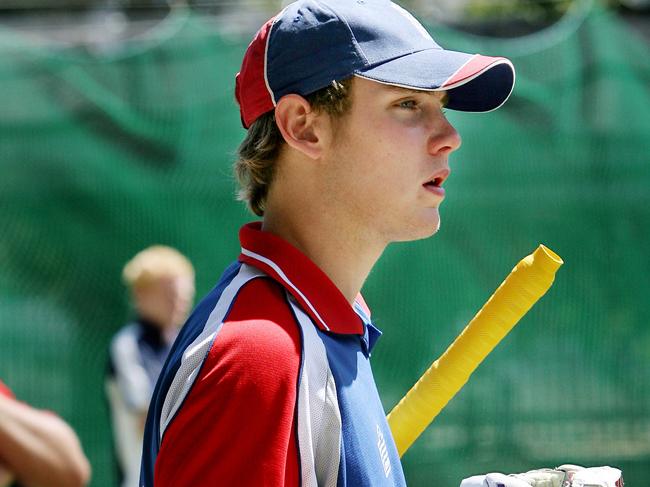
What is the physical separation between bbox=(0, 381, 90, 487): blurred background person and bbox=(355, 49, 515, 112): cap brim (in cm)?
109

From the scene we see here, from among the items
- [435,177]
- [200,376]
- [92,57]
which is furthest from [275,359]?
[92,57]

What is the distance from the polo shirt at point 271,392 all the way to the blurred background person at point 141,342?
371 centimetres

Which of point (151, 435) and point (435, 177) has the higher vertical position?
point (435, 177)

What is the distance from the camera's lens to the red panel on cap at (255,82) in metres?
2.08

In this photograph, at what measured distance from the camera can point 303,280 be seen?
1.98m

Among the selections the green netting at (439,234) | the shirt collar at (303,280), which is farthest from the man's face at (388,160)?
the green netting at (439,234)

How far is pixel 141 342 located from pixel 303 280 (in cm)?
397

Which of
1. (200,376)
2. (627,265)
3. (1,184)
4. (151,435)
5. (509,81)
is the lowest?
(627,265)

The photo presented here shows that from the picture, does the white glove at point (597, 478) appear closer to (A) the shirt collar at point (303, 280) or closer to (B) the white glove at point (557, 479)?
(B) the white glove at point (557, 479)

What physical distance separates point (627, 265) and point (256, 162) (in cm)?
498

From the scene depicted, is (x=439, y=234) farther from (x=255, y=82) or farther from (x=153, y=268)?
(x=255, y=82)

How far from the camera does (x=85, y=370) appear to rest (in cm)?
630

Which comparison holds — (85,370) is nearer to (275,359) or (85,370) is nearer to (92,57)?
(92,57)

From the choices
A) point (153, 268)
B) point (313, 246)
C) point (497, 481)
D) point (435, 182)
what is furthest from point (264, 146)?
point (153, 268)
